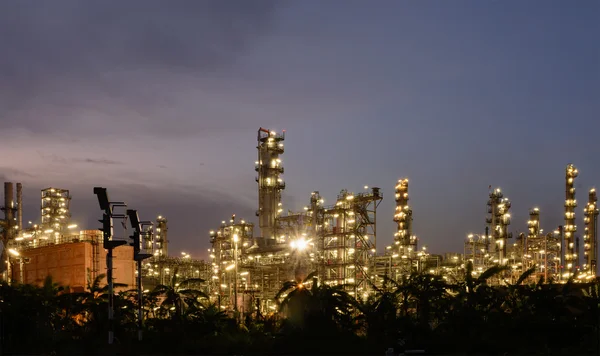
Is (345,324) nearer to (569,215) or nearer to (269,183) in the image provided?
(269,183)

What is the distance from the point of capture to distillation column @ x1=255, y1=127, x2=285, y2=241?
71.0m

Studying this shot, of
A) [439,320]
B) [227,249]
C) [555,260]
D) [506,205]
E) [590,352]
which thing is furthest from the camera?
[555,260]

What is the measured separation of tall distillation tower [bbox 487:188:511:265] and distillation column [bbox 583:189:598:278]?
12.1 metres

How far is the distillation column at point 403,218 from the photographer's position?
84.7 metres

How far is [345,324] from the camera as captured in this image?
26469 mm

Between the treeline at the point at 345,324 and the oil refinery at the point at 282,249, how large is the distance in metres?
9.87

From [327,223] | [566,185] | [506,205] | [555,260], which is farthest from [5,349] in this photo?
[555,260]

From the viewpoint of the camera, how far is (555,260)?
93.9m

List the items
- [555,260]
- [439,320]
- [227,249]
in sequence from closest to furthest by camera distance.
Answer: [439,320] < [227,249] < [555,260]

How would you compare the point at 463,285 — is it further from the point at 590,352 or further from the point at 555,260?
the point at 555,260

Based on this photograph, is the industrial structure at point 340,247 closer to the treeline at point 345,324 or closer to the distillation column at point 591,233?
the distillation column at point 591,233

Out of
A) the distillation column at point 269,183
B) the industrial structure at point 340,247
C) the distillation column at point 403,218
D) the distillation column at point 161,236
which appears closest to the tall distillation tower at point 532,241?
the industrial structure at point 340,247

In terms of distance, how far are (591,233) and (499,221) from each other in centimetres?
1532

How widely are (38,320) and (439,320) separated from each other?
17274 millimetres
